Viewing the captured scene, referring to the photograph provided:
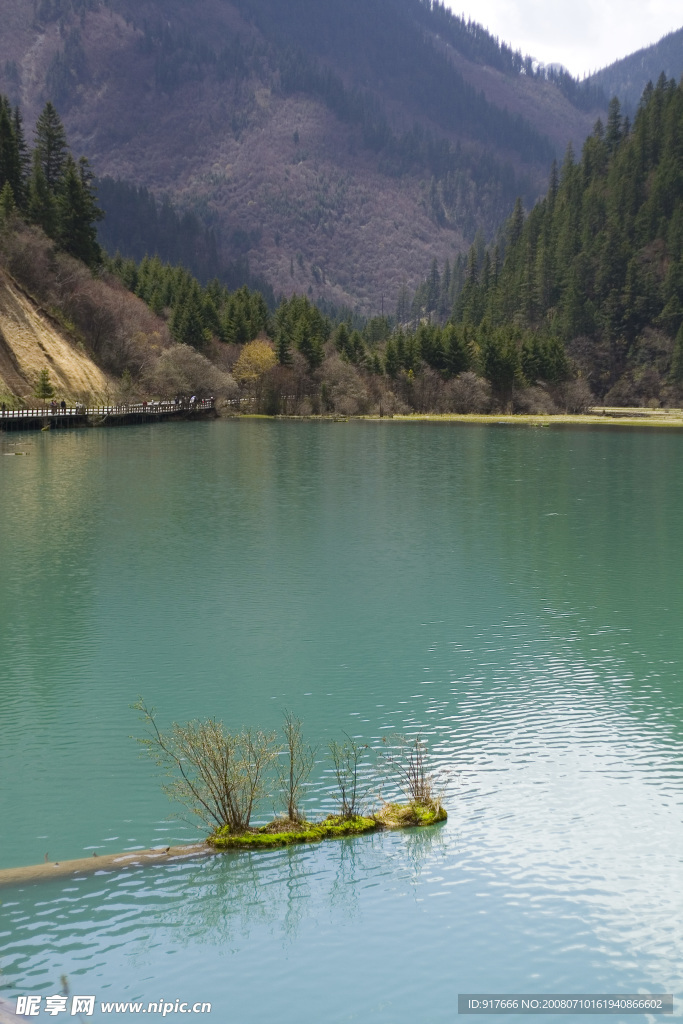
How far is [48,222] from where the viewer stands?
128m

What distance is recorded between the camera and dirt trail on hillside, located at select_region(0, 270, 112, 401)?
106 m

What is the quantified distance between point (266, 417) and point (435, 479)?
8211 centimetres

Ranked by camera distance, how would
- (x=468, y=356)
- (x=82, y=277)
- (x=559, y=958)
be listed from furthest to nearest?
(x=468, y=356), (x=82, y=277), (x=559, y=958)

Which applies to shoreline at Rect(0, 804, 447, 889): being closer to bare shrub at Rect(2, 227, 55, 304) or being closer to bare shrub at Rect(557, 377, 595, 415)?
bare shrub at Rect(2, 227, 55, 304)

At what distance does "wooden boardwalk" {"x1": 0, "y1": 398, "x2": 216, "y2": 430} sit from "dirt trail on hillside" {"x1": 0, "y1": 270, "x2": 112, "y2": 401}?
3.19 metres

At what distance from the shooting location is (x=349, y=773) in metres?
17.6

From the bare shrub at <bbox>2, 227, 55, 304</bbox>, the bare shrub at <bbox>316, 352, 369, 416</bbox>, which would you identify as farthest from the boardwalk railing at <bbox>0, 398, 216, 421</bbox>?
the bare shrub at <bbox>316, 352, 369, 416</bbox>

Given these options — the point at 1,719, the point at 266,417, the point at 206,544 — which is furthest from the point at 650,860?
the point at 266,417

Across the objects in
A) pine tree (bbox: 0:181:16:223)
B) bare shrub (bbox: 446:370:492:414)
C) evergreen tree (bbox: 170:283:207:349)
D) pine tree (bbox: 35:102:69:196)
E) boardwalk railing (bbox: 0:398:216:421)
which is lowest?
boardwalk railing (bbox: 0:398:216:421)

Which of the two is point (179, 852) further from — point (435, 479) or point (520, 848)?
point (435, 479)

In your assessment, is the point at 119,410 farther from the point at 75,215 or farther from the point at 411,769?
the point at 411,769

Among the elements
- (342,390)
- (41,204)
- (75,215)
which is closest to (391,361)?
(342,390)

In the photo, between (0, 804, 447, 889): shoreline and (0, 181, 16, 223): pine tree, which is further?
(0, 181, 16, 223): pine tree

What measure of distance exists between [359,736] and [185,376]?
12364 centimetres
